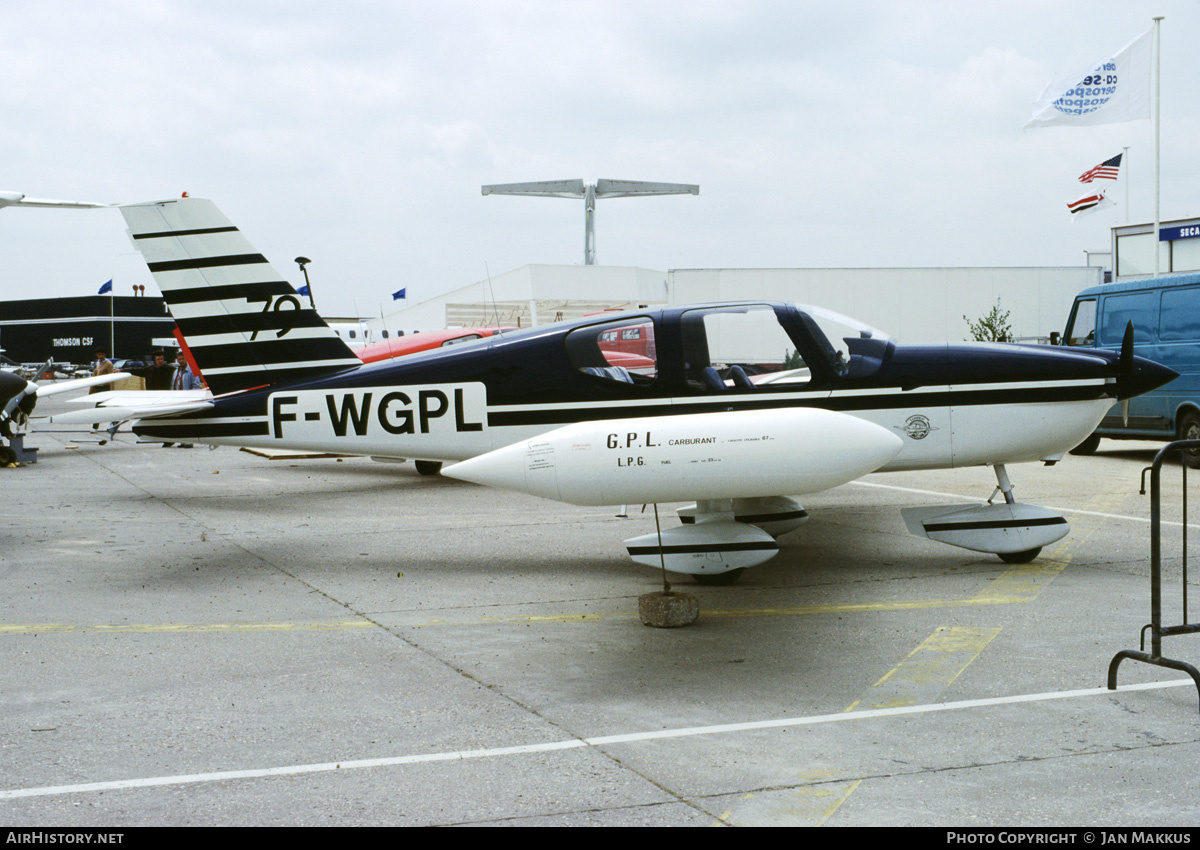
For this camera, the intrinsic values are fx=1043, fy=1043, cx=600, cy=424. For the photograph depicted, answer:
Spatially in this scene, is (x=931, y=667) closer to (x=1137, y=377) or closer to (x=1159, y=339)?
(x=1137, y=377)

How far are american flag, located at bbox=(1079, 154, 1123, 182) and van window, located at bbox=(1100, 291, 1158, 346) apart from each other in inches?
688

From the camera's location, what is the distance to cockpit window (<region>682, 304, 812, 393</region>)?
735 centimetres

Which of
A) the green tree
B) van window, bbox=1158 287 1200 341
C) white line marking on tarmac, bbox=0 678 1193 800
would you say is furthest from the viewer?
the green tree

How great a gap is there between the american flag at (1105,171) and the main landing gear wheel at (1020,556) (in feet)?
88.8

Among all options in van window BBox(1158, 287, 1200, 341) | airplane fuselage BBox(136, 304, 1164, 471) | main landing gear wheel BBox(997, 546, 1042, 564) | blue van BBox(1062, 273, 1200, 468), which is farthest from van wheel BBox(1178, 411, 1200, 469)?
main landing gear wheel BBox(997, 546, 1042, 564)

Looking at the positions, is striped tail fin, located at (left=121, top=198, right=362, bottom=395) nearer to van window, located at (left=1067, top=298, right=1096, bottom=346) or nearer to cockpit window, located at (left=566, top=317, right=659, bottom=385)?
cockpit window, located at (left=566, top=317, right=659, bottom=385)

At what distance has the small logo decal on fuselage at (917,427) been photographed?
743 cm

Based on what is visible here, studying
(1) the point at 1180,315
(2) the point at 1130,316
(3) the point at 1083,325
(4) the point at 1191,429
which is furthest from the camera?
(3) the point at 1083,325

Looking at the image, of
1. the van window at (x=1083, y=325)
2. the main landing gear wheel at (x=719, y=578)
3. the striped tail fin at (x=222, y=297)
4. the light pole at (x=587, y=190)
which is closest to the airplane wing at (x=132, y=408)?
the striped tail fin at (x=222, y=297)

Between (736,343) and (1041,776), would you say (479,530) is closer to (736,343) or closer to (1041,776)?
(736,343)

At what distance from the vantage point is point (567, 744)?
13.5 feet

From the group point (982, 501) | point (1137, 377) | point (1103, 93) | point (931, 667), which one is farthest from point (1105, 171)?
point (931, 667)

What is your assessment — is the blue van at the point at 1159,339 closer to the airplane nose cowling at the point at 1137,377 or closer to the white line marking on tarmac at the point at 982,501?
the white line marking on tarmac at the point at 982,501

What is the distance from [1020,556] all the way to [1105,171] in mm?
27298
